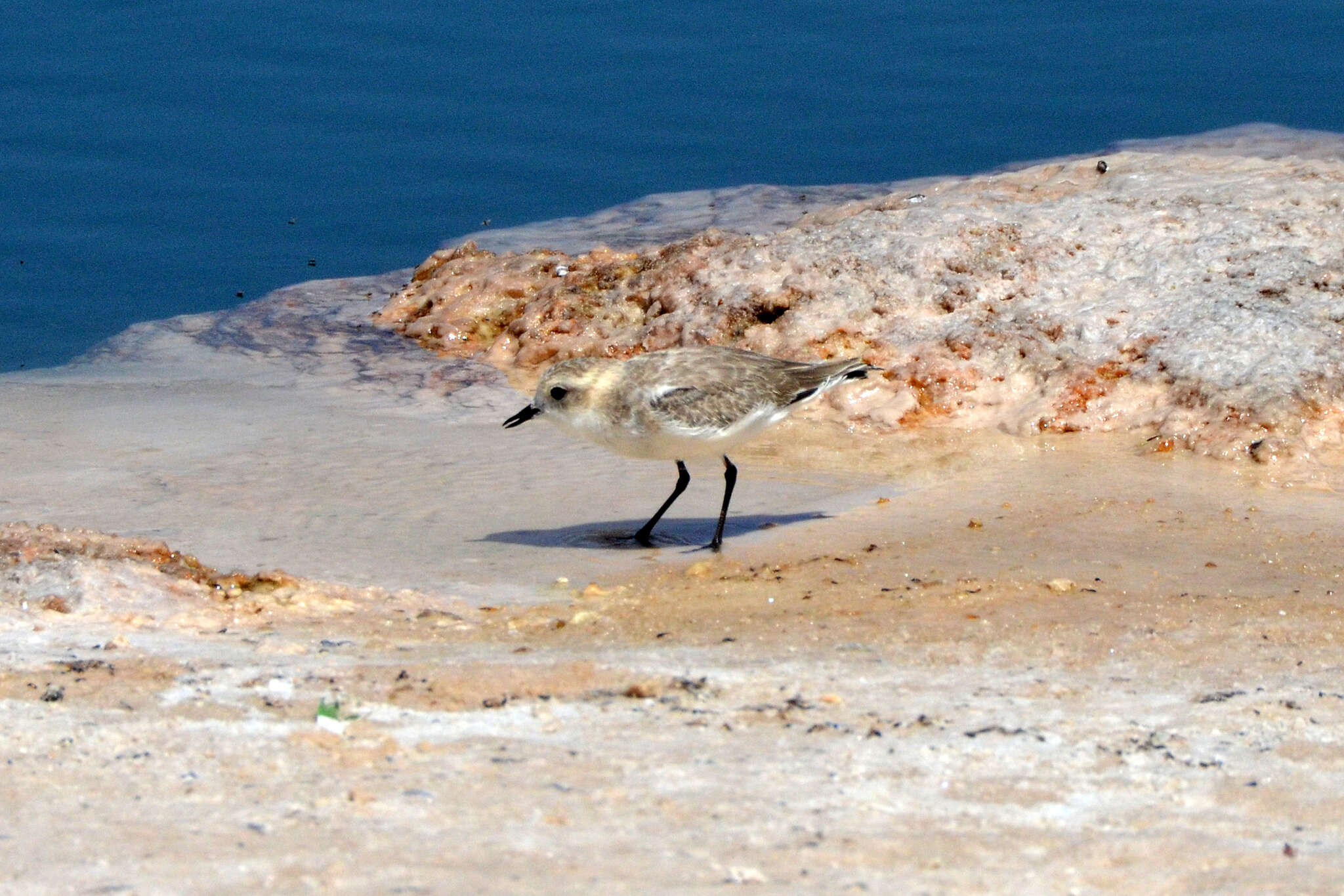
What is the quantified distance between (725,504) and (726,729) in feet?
9.16

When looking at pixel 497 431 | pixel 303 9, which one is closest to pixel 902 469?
pixel 497 431

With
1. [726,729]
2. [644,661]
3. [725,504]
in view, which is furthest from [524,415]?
[726,729]

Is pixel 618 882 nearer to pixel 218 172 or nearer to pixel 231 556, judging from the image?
pixel 231 556

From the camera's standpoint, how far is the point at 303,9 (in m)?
16.3

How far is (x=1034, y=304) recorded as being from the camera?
352 inches

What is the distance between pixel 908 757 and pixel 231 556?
3.46m

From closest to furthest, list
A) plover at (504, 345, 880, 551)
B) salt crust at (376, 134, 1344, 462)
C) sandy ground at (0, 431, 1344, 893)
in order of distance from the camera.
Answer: sandy ground at (0, 431, 1344, 893) < plover at (504, 345, 880, 551) < salt crust at (376, 134, 1344, 462)

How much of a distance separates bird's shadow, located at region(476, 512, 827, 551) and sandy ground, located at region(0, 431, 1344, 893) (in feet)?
0.90

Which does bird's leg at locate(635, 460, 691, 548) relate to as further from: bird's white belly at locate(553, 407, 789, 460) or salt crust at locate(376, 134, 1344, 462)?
salt crust at locate(376, 134, 1344, 462)

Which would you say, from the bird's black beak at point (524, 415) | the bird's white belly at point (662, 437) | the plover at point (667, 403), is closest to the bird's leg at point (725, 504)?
the plover at point (667, 403)

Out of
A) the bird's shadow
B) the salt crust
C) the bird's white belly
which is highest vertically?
the salt crust

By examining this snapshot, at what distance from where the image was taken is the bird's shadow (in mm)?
6918

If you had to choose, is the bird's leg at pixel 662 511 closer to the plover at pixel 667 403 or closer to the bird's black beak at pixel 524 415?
the plover at pixel 667 403

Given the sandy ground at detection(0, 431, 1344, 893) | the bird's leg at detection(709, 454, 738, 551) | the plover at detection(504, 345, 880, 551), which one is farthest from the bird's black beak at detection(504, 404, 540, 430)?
the bird's leg at detection(709, 454, 738, 551)
